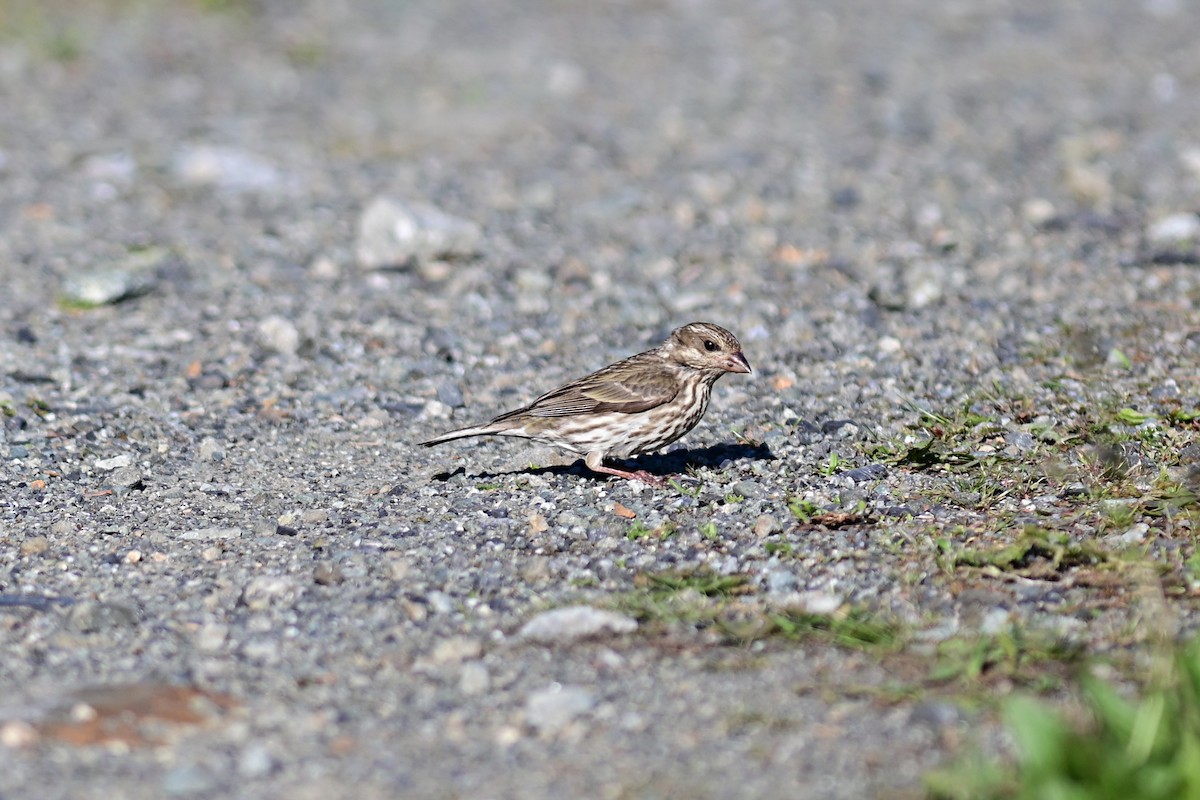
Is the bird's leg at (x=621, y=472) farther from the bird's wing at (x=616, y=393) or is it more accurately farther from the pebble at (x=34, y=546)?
the pebble at (x=34, y=546)

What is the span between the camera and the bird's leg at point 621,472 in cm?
780

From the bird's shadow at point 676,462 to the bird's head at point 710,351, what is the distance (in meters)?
0.46

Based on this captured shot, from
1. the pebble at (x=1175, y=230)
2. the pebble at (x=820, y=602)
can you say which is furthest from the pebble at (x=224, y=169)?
the pebble at (x=820, y=602)

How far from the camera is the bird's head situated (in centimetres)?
812

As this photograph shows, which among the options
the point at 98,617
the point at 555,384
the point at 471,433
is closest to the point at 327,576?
the point at 98,617

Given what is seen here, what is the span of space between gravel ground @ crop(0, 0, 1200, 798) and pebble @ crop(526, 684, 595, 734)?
0.02m

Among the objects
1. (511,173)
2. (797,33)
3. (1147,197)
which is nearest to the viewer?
(1147,197)

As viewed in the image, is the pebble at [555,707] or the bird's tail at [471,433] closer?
the pebble at [555,707]

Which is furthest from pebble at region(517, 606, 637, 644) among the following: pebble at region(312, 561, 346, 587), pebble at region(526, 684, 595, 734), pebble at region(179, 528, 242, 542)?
pebble at region(179, 528, 242, 542)

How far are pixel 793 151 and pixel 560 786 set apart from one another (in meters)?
10.7

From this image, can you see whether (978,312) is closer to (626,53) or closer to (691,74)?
(691,74)

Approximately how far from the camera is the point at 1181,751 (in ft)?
13.8

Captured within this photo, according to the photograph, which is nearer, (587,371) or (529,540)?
(529,540)

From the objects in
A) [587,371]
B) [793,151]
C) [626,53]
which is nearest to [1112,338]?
[587,371]
